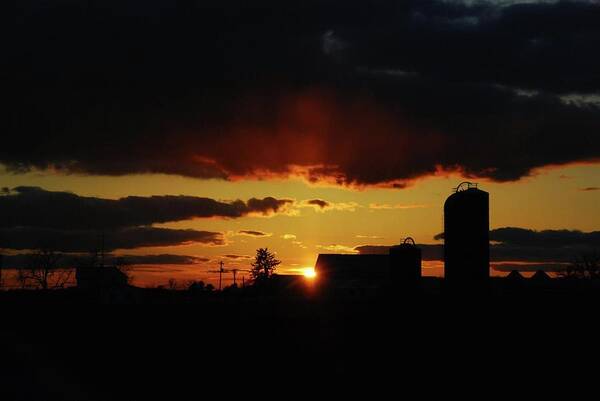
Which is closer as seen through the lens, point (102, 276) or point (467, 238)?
point (467, 238)

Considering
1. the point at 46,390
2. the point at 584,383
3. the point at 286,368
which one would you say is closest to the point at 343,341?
the point at 286,368

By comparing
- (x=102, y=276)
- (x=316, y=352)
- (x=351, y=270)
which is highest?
(x=351, y=270)

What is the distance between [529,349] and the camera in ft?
72.1

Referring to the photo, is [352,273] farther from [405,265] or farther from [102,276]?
[405,265]

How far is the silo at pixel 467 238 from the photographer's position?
2898 cm

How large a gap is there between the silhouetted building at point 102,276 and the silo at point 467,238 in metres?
52.0

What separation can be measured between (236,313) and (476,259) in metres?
9.51

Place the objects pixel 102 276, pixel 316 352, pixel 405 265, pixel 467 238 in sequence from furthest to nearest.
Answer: pixel 102 276 < pixel 405 265 < pixel 467 238 < pixel 316 352

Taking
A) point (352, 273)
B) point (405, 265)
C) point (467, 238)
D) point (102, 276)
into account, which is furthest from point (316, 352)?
point (102, 276)

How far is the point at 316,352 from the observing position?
22.7 metres

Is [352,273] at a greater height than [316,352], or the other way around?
[352,273]

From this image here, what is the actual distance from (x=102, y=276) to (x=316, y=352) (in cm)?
6231

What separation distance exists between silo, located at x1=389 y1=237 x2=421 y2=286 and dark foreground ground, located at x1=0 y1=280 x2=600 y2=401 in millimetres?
12016

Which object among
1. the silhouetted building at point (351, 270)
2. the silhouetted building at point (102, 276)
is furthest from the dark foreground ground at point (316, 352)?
the silhouetted building at point (102, 276)
